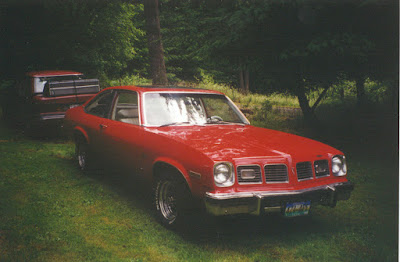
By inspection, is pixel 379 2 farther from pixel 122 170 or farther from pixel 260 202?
pixel 122 170

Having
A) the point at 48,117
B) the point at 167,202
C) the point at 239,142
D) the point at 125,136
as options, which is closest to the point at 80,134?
the point at 125,136

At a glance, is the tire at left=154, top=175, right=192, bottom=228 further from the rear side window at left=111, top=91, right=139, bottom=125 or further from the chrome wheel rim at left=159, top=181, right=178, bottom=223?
the rear side window at left=111, top=91, right=139, bottom=125

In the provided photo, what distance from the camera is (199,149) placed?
12.2 ft

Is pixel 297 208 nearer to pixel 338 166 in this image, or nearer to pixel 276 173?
pixel 276 173

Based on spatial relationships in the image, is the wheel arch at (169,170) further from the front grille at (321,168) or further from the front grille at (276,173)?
the front grille at (321,168)

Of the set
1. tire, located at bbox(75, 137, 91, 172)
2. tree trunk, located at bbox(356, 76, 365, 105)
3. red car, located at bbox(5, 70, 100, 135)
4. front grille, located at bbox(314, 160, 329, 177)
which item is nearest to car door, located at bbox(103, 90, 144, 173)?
tire, located at bbox(75, 137, 91, 172)

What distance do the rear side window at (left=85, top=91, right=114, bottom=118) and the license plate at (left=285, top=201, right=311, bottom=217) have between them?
10.4ft

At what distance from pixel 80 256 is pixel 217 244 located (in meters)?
1.38

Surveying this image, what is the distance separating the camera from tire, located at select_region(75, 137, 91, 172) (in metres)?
6.22

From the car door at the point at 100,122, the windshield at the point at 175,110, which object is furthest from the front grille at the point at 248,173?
the car door at the point at 100,122

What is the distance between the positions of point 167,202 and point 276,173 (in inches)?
54.1

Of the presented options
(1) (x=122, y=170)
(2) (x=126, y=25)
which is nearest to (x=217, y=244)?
(1) (x=122, y=170)

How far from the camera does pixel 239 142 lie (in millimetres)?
4109

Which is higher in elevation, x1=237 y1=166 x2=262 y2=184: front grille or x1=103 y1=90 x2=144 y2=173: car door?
x1=103 y1=90 x2=144 y2=173: car door
